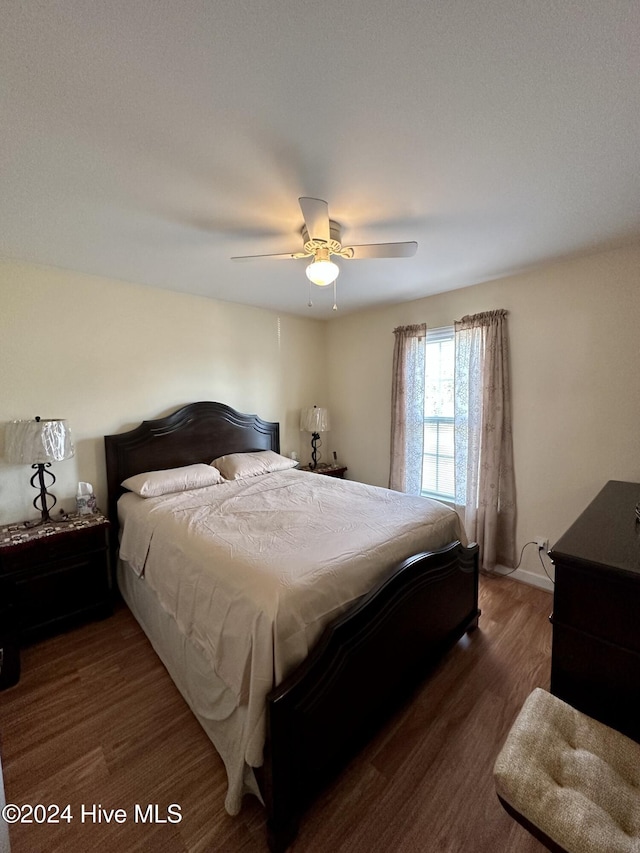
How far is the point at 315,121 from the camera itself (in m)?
1.26

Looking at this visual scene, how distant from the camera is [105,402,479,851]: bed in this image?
3.97ft

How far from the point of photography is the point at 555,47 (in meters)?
1.01

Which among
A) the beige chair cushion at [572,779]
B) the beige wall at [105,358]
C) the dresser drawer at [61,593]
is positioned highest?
the beige wall at [105,358]

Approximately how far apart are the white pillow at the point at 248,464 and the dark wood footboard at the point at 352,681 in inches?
72.7

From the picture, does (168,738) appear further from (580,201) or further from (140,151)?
(580,201)

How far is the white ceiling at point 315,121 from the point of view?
3.10ft

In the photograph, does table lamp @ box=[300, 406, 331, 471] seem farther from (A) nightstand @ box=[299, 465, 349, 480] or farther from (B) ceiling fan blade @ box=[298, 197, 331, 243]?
(B) ceiling fan blade @ box=[298, 197, 331, 243]

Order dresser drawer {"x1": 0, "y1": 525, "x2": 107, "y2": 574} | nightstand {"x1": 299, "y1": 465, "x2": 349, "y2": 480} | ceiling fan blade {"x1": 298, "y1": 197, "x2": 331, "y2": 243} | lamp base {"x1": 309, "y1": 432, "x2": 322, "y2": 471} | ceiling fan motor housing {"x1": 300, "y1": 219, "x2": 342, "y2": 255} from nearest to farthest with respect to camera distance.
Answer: ceiling fan blade {"x1": 298, "y1": 197, "x2": 331, "y2": 243} → ceiling fan motor housing {"x1": 300, "y1": 219, "x2": 342, "y2": 255} → dresser drawer {"x1": 0, "y1": 525, "x2": 107, "y2": 574} → nightstand {"x1": 299, "y1": 465, "x2": 349, "y2": 480} → lamp base {"x1": 309, "y1": 432, "x2": 322, "y2": 471}

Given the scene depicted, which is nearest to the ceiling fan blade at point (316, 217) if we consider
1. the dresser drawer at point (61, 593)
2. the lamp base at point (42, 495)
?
the lamp base at point (42, 495)

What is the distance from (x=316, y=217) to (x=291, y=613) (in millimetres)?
1690

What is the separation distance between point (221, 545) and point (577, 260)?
3123 mm

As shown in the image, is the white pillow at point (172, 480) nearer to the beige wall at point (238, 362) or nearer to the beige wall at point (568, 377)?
the beige wall at point (238, 362)

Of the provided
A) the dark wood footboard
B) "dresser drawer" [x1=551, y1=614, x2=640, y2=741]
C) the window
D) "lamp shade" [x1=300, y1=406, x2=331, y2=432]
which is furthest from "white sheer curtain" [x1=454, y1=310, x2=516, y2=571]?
"dresser drawer" [x1=551, y1=614, x2=640, y2=741]

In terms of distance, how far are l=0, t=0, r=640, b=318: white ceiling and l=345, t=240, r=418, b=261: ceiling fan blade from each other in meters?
0.17
